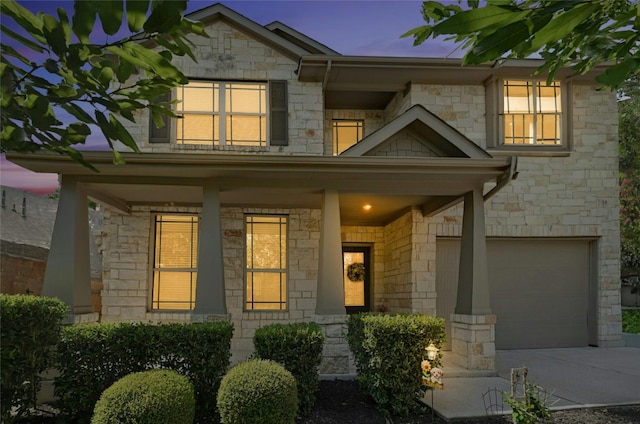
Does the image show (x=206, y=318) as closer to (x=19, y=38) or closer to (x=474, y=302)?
(x=474, y=302)

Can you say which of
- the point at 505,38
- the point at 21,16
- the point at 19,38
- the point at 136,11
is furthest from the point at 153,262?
the point at 505,38

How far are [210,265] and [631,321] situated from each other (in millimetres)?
16463

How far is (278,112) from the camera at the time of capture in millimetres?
10797

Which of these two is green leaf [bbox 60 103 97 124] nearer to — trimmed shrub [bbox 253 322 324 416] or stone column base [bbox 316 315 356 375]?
trimmed shrub [bbox 253 322 324 416]

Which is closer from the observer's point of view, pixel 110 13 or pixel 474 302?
pixel 110 13

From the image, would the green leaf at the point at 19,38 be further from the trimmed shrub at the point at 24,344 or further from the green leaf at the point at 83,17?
the trimmed shrub at the point at 24,344

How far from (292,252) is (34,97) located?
871 cm

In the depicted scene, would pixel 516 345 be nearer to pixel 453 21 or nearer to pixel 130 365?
pixel 130 365

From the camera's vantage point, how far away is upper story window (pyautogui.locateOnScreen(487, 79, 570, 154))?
11531 millimetres

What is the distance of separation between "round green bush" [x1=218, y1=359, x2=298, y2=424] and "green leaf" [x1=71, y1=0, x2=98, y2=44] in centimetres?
432

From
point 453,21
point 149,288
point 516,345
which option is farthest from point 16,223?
point 453,21

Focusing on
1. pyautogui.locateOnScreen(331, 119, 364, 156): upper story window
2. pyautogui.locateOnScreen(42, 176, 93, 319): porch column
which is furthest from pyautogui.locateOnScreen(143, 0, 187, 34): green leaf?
pyautogui.locateOnScreen(331, 119, 364, 156): upper story window

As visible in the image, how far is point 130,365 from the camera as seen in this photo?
20.1ft

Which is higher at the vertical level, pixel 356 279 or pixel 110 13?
pixel 110 13
